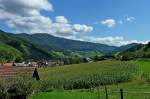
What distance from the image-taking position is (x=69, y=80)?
2931 inches

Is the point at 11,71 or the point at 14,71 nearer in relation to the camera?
the point at 11,71

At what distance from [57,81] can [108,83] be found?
9.50 metres

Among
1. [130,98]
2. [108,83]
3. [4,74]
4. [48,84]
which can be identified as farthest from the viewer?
[108,83]

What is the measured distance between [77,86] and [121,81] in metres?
8.46

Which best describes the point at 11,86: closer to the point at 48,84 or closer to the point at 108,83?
the point at 48,84

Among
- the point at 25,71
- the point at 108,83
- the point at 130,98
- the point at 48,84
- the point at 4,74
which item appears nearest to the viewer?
the point at 130,98

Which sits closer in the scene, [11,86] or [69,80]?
[11,86]

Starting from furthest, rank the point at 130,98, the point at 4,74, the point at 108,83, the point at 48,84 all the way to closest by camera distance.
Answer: the point at 108,83, the point at 48,84, the point at 4,74, the point at 130,98

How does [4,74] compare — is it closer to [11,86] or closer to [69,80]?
[11,86]

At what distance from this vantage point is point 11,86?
127 ft

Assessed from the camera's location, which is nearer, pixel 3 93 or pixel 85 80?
pixel 3 93

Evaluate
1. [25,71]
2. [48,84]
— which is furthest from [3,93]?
[48,84]

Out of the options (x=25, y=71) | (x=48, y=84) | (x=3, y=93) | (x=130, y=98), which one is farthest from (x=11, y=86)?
(x=48, y=84)

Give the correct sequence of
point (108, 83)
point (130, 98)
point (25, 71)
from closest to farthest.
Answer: point (130, 98) < point (25, 71) < point (108, 83)
